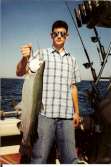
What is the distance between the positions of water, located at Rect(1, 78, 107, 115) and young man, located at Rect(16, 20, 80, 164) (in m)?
0.19

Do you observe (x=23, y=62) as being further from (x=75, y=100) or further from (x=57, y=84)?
(x=75, y=100)

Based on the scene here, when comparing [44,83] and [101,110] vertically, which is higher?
[44,83]

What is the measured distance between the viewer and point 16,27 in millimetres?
4113

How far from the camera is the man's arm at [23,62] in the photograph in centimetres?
362

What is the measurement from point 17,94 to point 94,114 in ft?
3.12

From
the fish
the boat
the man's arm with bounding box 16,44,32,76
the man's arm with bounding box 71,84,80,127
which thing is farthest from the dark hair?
the man's arm with bounding box 71,84,80,127

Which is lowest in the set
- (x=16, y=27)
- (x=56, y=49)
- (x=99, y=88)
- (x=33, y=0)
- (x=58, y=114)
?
(x=58, y=114)

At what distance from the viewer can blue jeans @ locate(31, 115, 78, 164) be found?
371 centimetres

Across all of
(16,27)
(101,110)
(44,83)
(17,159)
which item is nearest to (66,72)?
(44,83)

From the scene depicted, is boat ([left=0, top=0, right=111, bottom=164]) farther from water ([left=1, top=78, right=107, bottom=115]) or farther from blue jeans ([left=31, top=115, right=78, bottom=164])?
blue jeans ([left=31, top=115, right=78, bottom=164])

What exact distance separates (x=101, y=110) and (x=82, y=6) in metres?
1.25

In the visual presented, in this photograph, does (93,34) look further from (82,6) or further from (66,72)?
(66,72)

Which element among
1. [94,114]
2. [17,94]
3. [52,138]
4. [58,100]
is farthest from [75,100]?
[17,94]

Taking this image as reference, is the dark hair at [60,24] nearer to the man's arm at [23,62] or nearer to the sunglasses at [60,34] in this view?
the sunglasses at [60,34]
